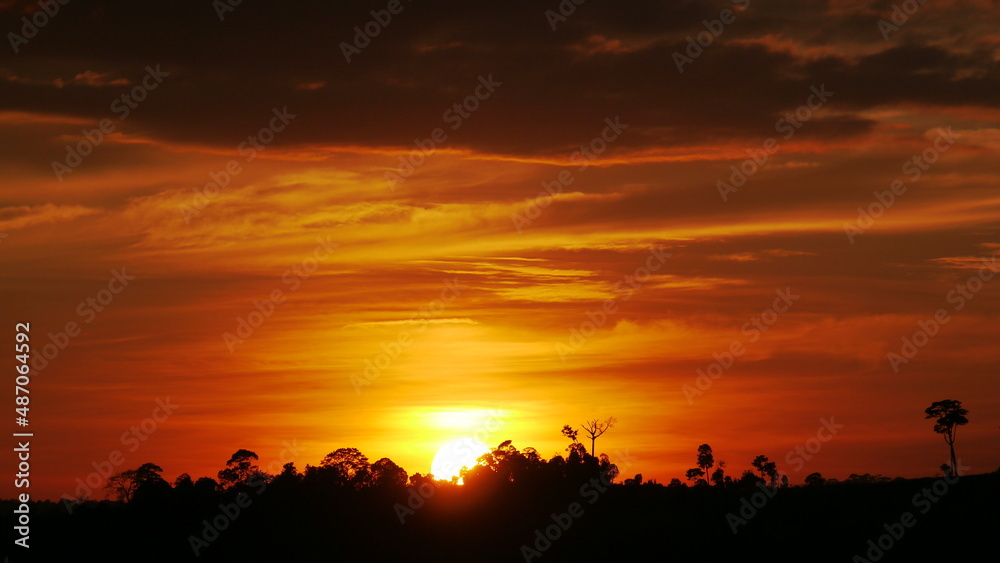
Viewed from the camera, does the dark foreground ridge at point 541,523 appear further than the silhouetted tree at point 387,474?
No

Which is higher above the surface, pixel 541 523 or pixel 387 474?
pixel 387 474

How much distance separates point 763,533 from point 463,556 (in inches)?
1334

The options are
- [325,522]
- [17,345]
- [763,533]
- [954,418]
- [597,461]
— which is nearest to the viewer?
[17,345]

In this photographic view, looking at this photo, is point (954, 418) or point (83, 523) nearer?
point (83, 523)

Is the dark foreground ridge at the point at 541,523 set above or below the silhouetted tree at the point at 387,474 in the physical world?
below

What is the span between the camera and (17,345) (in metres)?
58.2

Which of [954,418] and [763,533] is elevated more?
[954,418]

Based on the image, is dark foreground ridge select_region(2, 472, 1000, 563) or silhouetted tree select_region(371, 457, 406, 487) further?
silhouetted tree select_region(371, 457, 406, 487)

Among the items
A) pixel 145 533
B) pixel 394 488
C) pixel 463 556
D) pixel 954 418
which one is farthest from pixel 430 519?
pixel 954 418

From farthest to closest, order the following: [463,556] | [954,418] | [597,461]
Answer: [597,461]
[954,418]
[463,556]

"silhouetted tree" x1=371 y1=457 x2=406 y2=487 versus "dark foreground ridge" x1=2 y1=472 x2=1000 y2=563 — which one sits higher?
"silhouetted tree" x1=371 y1=457 x2=406 y2=487

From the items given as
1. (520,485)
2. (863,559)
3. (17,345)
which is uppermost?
(520,485)

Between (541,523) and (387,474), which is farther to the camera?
(387,474)

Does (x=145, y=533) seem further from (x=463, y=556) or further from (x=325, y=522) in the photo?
(x=463, y=556)
